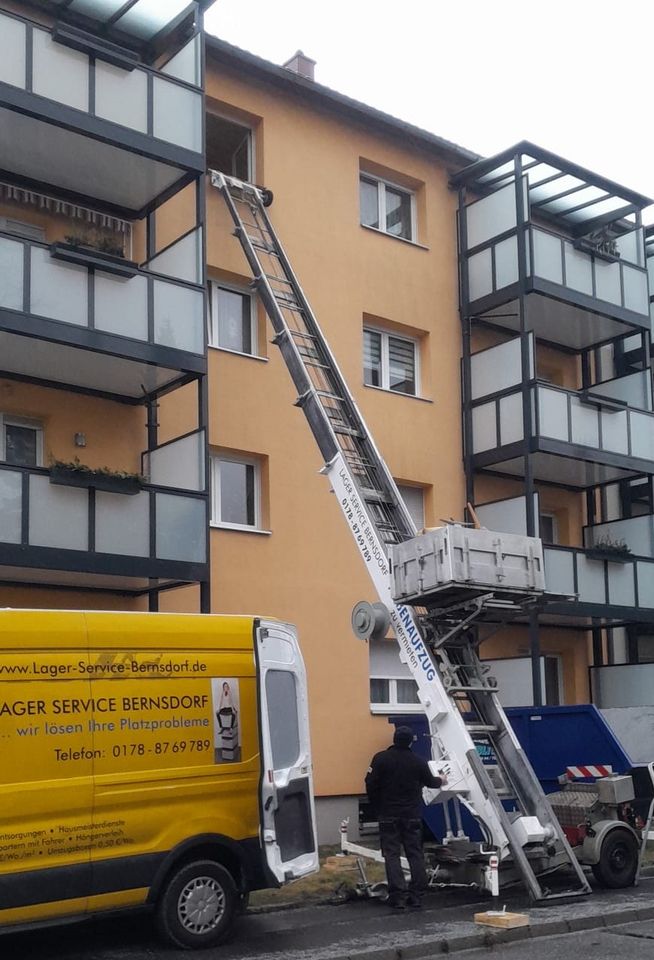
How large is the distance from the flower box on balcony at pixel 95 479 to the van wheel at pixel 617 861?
6621 millimetres

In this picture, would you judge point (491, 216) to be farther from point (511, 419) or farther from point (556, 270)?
point (511, 419)

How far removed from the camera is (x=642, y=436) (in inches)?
829

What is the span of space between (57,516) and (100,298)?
275cm

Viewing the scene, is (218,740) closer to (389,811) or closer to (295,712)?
(295,712)

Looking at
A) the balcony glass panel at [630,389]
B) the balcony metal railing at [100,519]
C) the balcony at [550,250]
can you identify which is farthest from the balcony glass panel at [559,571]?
the balcony metal railing at [100,519]

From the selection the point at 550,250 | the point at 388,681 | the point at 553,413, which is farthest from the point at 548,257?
the point at 388,681

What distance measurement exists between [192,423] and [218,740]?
23.9 ft

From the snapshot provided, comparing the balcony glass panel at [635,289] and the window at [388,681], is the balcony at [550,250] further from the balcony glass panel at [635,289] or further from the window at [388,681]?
the window at [388,681]

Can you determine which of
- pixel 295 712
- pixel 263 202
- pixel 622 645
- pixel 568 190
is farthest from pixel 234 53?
pixel 622 645

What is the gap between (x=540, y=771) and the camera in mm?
14008

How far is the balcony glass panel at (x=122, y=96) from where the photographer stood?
14.5 m

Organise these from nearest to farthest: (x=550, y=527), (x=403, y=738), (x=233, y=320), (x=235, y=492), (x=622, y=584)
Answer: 1. (x=403, y=738)
2. (x=235, y=492)
3. (x=233, y=320)
4. (x=622, y=584)
5. (x=550, y=527)

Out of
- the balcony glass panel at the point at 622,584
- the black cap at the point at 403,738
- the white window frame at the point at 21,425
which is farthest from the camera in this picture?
the balcony glass panel at the point at 622,584

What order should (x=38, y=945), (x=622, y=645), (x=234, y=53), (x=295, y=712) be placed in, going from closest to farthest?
(x=38, y=945) < (x=295, y=712) < (x=234, y=53) < (x=622, y=645)
